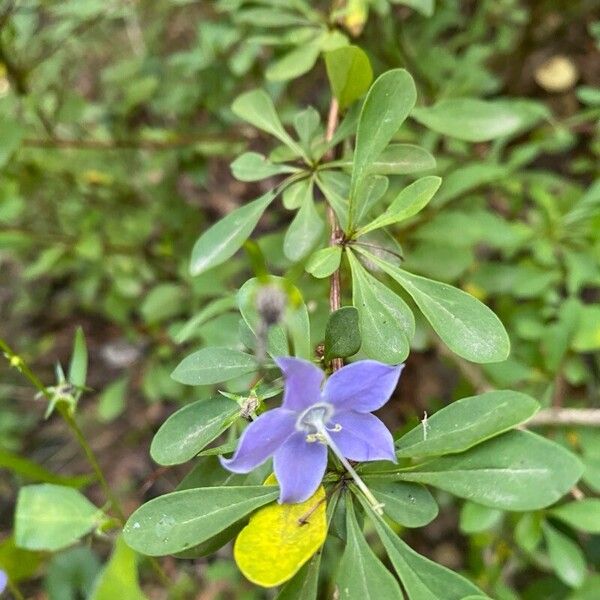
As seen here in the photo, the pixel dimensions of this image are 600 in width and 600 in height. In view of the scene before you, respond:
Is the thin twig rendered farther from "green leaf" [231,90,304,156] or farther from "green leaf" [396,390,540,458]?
"green leaf" [231,90,304,156]

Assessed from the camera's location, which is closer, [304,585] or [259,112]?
[304,585]

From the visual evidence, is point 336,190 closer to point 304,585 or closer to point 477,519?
point 304,585

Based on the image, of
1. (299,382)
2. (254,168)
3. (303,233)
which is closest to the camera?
(299,382)

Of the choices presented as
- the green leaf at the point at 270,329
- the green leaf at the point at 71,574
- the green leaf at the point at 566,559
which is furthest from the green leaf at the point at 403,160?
the green leaf at the point at 71,574

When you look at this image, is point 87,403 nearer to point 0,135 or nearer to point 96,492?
point 96,492

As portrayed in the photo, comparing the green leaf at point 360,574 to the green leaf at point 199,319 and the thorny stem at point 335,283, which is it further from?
the green leaf at point 199,319

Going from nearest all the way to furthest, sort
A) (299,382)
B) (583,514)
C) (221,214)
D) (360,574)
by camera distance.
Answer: (299,382) < (360,574) < (583,514) < (221,214)

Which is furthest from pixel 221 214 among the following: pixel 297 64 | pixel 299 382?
pixel 299 382

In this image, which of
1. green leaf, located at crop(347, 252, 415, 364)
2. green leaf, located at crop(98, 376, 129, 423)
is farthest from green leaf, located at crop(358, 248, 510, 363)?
green leaf, located at crop(98, 376, 129, 423)
